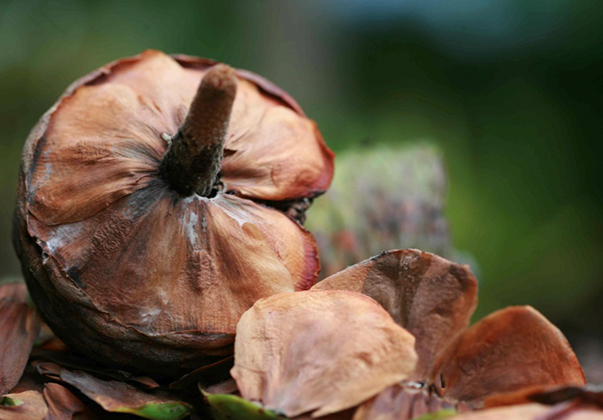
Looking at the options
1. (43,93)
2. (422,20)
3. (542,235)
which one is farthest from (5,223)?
(542,235)

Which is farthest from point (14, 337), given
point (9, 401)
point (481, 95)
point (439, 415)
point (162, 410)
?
point (481, 95)

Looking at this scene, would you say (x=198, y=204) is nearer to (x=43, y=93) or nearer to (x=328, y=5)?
(x=43, y=93)

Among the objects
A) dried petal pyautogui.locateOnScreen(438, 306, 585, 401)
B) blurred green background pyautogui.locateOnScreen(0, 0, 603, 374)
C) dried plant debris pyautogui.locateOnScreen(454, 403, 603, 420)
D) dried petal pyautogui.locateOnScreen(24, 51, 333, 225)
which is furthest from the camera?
blurred green background pyautogui.locateOnScreen(0, 0, 603, 374)

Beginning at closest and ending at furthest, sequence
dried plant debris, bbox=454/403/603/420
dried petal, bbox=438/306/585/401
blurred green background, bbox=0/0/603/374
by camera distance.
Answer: dried plant debris, bbox=454/403/603/420
dried petal, bbox=438/306/585/401
blurred green background, bbox=0/0/603/374

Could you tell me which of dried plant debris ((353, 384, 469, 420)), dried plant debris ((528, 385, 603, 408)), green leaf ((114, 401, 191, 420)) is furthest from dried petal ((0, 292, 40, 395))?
dried plant debris ((528, 385, 603, 408))

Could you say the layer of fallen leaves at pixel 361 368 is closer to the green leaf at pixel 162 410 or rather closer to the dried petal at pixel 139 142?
the green leaf at pixel 162 410

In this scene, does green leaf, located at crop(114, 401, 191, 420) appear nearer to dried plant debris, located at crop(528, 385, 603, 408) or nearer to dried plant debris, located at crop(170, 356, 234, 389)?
dried plant debris, located at crop(170, 356, 234, 389)
